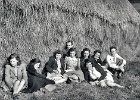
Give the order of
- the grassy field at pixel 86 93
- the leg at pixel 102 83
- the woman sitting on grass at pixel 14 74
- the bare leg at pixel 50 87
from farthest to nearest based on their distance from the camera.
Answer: the leg at pixel 102 83
the bare leg at pixel 50 87
the woman sitting on grass at pixel 14 74
the grassy field at pixel 86 93

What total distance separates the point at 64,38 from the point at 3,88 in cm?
251

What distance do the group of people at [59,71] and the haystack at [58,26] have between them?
0.41m

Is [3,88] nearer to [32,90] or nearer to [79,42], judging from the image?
[32,90]

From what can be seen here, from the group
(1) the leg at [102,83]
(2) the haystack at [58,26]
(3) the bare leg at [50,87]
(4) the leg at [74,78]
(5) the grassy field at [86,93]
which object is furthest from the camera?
(4) the leg at [74,78]

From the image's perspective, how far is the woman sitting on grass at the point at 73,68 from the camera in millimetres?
6785

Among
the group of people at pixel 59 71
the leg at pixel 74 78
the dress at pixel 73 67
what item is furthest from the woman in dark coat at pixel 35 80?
the dress at pixel 73 67

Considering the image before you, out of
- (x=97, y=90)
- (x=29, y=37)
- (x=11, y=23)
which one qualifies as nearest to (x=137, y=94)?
(x=97, y=90)

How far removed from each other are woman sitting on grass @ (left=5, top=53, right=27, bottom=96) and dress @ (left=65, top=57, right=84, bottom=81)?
1.34 m

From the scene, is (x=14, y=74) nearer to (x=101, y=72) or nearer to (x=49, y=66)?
(x=49, y=66)

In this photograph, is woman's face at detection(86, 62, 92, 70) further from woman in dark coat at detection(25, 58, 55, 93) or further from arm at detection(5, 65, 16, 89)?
arm at detection(5, 65, 16, 89)

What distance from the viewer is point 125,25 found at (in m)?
10.2

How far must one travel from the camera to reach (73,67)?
711 centimetres

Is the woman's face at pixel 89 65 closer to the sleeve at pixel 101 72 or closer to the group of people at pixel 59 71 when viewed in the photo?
the group of people at pixel 59 71

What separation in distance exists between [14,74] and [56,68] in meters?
1.25
